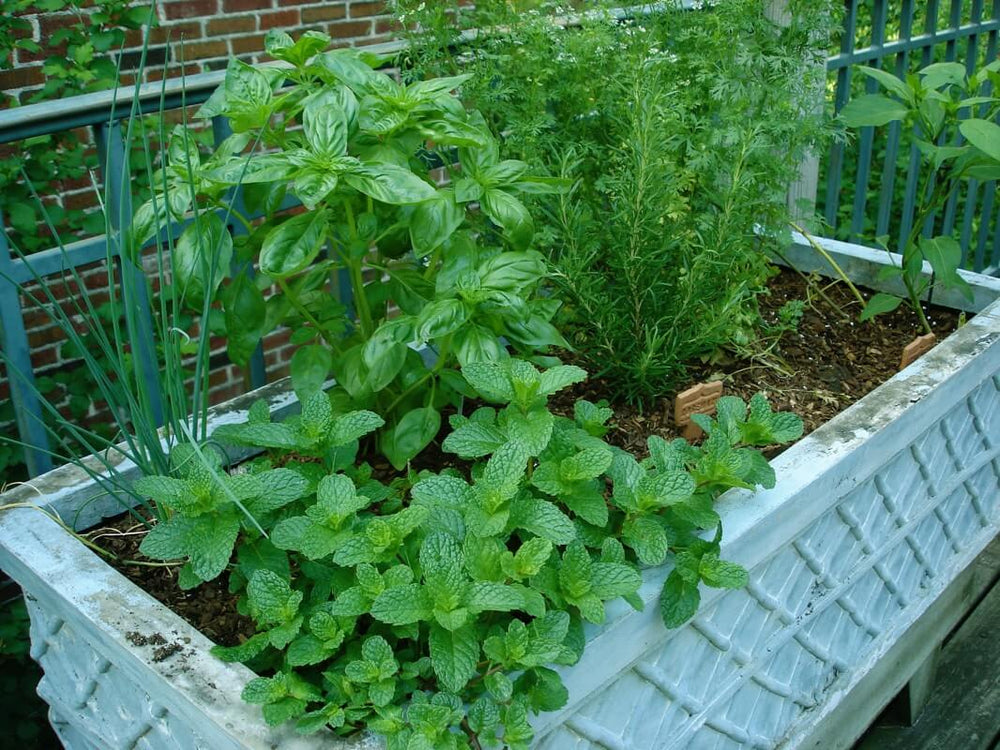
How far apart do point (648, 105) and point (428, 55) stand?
44 centimetres

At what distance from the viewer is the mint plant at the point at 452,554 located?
3.64 ft

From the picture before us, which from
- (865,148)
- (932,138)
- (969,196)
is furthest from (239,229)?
(969,196)

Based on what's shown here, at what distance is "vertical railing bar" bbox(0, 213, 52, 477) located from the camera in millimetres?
1572

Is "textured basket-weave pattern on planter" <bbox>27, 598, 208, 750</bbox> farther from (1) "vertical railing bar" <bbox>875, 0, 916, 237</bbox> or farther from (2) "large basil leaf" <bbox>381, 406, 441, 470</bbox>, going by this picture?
(1) "vertical railing bar" <bbox>875, 0, 916, 237</bbox>

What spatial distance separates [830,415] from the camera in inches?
74.5

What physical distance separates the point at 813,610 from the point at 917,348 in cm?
61

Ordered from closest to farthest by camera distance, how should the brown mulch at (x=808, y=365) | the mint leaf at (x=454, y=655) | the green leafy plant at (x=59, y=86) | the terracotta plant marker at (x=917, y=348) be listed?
the mint leaf at (x=454, y=655)
the brown mulch at (x=808, y=365)
the terracotta plant marker at (x=917, y=348)
the green leafy plant at (x=59, y=86)

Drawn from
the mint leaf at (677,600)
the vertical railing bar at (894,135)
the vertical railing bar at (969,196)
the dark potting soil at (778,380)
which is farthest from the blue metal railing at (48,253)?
the vertical railing bar at (969,196)

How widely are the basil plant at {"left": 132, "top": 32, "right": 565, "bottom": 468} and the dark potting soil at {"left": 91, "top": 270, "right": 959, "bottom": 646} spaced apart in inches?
8.3

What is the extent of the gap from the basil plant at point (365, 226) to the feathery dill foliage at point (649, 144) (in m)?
0.20

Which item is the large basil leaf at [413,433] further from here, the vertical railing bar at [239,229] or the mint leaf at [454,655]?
the mint leaf at [454,655]

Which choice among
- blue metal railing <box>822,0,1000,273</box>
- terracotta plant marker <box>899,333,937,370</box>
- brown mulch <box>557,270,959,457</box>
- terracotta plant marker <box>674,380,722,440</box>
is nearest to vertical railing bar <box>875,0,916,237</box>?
blue metal railing <box>822,0,1000,273</box>

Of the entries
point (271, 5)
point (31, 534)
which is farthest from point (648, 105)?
point (271, 5)

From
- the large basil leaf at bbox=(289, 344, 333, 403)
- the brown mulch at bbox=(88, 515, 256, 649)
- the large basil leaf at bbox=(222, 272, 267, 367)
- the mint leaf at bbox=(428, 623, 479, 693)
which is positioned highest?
the large basil leaf at bbox=(222, 272, 267, 367)
